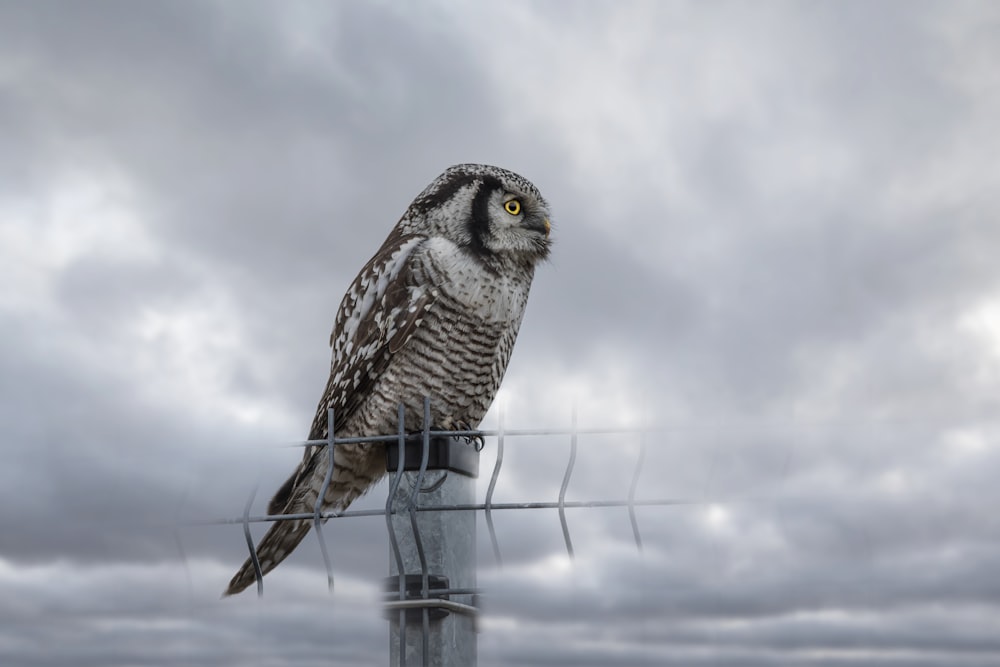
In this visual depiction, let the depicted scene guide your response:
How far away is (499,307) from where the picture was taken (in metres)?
5.34

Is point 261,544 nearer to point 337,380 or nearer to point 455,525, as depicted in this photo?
point 337,380

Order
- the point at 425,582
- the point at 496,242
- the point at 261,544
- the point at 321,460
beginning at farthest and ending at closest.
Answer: the point at 496,242 < the point at 321,460 < the point at 261,544 < the point at 425,582

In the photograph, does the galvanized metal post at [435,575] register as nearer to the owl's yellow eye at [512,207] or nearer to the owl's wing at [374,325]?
the owl's wing at [374,325]

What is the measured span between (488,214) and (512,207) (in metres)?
0.19

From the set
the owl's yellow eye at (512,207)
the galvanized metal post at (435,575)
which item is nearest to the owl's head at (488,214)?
the owl's yellow eye at (512,207)

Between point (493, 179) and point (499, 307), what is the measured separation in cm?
80

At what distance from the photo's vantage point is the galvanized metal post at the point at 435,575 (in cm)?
261

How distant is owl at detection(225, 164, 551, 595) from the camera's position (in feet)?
16.9

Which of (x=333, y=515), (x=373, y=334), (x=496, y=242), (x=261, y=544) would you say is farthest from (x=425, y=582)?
(x=496, y=242)

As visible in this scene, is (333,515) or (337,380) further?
(337,380)

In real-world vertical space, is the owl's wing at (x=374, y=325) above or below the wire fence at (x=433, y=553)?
above

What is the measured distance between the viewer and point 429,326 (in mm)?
5156

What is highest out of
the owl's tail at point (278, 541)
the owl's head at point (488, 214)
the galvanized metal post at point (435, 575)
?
the owl's head at point (488, 214)

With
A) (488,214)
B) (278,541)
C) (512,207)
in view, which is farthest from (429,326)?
(278,541)
